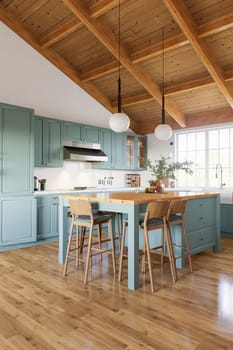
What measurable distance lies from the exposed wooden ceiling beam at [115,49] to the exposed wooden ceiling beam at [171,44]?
0.19 meters

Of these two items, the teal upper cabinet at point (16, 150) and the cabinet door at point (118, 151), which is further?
the cabinet door at point (118, 151)

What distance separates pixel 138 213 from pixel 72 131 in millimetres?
3295

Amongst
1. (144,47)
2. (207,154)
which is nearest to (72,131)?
(144,47)

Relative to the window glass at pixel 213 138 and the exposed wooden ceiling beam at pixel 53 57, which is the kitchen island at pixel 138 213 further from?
the exposed wooden ceiling beam at pixel 53 57

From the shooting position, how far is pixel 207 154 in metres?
6.50

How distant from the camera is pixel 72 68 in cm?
598

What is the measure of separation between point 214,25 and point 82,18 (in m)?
2.00

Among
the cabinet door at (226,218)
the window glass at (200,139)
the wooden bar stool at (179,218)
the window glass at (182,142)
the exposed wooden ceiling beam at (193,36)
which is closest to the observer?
the wooden bar stool at (179,218)

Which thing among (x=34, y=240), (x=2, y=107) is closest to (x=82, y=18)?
(x=2, y=107)

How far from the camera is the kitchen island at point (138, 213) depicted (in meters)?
2.93

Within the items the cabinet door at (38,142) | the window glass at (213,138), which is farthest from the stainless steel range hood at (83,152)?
Result: the window glass at (213,138)

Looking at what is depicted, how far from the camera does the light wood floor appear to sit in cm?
194

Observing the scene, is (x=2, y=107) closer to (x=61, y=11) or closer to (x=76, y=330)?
(x=61, y=11)

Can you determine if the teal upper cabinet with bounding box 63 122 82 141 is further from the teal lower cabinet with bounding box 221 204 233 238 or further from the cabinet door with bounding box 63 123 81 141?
the teal lower cabinet with bounding box 221 204 233 238
